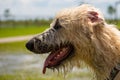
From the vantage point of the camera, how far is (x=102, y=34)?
7480mm

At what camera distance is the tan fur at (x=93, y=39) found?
7.42 meters

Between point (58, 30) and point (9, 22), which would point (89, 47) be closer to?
point (58, 30)

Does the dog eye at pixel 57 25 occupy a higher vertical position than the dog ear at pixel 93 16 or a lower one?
lower

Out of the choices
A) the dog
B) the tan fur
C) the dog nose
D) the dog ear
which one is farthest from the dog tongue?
the dog ear

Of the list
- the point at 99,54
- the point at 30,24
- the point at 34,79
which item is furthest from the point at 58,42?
the point at 30,24

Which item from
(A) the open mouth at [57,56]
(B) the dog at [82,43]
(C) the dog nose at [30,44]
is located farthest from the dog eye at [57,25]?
(C) the dog nose at [30,44]

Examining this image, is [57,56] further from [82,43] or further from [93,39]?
[93,39]

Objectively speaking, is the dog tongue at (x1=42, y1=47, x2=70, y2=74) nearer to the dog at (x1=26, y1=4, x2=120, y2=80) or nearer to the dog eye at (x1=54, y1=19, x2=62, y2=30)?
the dog at (x1=26, y1=4, x2=120, y2=80)

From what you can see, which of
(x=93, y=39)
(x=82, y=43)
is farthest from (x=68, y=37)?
(x=93, y=39)

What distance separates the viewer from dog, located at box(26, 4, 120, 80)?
743 centimetres

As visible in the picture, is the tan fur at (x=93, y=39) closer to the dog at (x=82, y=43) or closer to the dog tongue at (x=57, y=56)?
the dog at (x=82, y=43)

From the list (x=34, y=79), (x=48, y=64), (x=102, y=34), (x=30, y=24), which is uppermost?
(x=102, y=34)

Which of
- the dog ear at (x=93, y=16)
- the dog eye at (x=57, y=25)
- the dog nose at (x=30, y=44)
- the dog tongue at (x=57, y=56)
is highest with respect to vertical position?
the dog ear at (x=93, y=16)

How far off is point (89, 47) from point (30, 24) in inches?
3220
